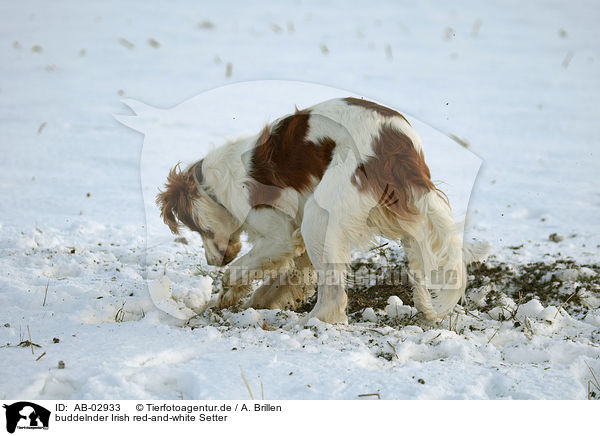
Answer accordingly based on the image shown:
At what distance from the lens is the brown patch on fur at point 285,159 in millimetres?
3748

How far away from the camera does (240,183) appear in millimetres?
3998

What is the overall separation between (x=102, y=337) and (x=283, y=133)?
1543mm

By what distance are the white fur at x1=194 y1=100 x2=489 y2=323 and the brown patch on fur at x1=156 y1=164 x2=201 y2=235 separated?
8 cm

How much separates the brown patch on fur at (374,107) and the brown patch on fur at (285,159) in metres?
0.27

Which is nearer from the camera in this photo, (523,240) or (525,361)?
(525,361)

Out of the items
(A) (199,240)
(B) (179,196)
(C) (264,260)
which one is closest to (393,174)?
(C) (264,260)

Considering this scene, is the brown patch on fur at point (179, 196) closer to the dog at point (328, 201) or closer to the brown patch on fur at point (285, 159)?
the dog at point (328, 201)

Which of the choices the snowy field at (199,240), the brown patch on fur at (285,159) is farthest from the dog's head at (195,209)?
the brown patch on fur at (285,159)

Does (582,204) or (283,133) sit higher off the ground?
(283,133)

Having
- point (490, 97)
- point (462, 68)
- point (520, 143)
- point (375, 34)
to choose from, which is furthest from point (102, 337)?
point (375, 34)

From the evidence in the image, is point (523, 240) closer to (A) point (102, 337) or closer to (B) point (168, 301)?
(B) point (168, 301)

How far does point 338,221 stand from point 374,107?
0.73 meters
